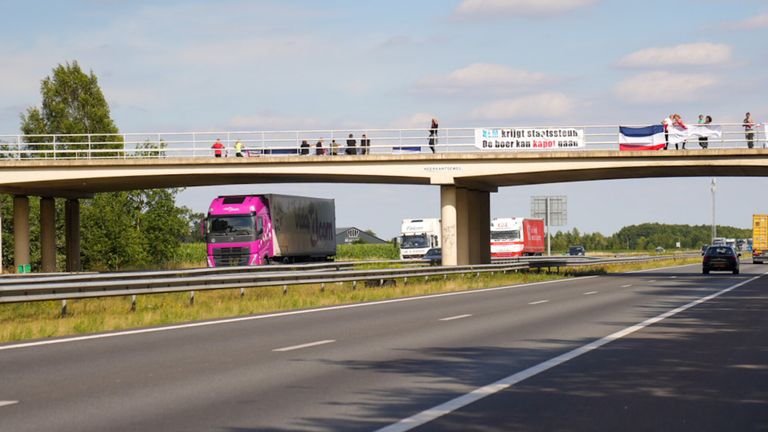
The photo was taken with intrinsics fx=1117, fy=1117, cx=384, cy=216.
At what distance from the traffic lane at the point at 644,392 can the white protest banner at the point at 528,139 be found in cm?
2912

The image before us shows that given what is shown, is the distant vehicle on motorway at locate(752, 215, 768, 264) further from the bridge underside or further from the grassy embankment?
the grassy embankment

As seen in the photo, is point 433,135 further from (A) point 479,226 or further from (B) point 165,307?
(B) point 165,307

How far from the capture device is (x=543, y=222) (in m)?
85.6

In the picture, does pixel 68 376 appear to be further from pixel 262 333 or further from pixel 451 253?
pixel 451 253

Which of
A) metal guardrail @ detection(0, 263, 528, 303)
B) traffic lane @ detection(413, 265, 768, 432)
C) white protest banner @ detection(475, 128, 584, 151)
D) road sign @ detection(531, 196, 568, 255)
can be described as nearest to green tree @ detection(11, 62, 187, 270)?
road sign @ detection(531, 196, 568, 255)

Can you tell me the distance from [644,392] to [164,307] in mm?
15114

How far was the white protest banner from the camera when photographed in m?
45.3

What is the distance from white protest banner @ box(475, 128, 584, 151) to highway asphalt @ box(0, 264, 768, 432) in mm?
25031

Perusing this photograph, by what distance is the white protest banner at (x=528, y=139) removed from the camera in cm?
4528

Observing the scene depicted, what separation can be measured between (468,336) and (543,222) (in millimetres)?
70002

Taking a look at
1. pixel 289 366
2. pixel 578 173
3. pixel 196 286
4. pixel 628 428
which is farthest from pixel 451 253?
pixel 628 428

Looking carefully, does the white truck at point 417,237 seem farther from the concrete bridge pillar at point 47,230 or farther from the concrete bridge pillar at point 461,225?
the concrete bridge pillar at point 47,230

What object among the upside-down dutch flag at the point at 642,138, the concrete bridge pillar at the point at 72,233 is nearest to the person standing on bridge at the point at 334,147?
the upside-down dutch flag at the point at 642,138

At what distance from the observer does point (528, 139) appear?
45875mm
